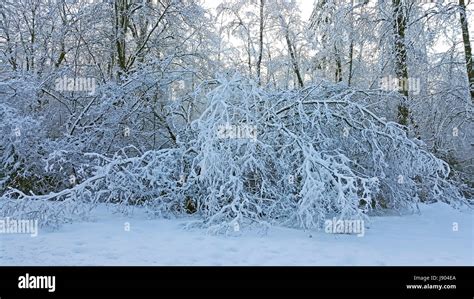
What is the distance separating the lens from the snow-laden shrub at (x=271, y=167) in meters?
6.75

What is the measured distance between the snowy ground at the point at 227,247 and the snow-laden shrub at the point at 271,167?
444mm

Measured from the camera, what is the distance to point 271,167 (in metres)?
7.91

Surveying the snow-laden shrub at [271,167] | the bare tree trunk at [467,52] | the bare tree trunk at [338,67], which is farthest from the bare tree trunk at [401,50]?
the bare tree trunk at [338,67]

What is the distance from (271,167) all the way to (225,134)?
118 cm

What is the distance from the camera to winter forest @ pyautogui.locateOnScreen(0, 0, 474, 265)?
648 centimetres

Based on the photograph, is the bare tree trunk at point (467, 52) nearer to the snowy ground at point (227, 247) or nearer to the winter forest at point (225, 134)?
the winter forest at point (225, 134)

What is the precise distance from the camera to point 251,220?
6.66 m

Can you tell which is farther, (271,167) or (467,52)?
(467,52)

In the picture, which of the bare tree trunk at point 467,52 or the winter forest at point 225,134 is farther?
the bare tree trunk at point 467,52

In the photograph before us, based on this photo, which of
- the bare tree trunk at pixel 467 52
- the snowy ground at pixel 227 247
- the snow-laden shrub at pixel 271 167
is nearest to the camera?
the snowy ground at pixel 227 247

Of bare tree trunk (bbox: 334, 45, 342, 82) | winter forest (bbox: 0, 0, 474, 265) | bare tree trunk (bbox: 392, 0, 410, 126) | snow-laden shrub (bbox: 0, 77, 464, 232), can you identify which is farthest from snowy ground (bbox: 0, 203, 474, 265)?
bare tree trunk (bbox: 334, 45, 342, 82)

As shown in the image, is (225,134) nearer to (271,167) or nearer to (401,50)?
(271,167)

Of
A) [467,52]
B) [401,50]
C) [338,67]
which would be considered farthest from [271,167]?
[338,67]

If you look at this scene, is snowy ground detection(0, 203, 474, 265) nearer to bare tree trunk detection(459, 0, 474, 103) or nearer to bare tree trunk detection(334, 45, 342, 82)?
bare tree trunk detection(459, 0, 474, 103)
